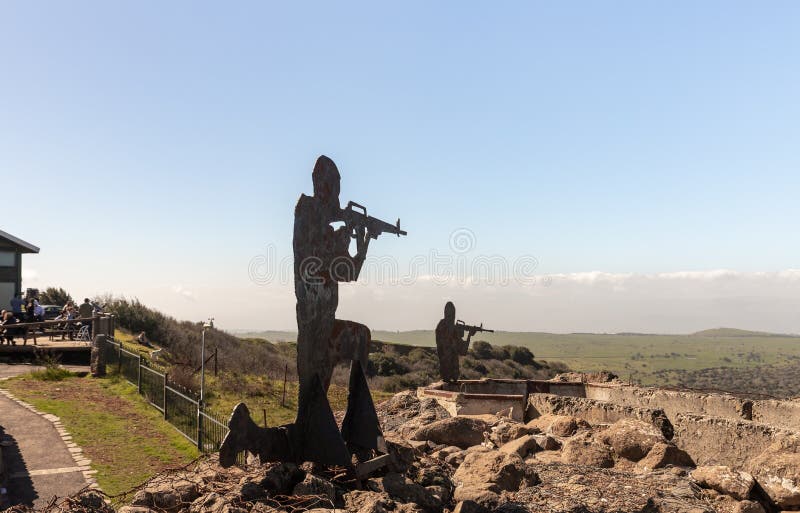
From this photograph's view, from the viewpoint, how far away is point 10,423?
13.2 m

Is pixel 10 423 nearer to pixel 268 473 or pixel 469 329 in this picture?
pixel 268 473

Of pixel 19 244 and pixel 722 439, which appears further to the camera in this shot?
pixel 19 244

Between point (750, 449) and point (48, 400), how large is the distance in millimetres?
15314

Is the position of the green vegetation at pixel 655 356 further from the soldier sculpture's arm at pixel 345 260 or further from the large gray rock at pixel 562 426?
Result: the soldier sculpture's arm at pixel 345 260

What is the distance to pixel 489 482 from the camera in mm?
7145

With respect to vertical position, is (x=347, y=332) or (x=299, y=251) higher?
(x=299, y=251)

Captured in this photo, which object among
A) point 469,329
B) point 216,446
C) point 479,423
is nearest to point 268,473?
point 479,423

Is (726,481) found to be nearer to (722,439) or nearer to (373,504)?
(722,439)

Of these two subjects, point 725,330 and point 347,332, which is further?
point 725,330

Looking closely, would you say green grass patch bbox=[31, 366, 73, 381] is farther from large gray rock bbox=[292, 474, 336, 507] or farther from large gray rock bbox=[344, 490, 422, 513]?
large gray rock bbox=[344, 490, 422, 513]

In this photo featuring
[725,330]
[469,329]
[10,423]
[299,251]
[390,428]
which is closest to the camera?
[299,251]

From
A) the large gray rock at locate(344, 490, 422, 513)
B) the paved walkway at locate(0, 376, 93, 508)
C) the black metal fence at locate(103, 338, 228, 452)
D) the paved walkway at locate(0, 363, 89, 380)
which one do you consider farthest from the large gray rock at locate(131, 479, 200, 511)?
the paved walkway at locate(0, 363, 89, 380)

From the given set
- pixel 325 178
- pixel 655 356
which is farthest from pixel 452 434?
pixel 655 356

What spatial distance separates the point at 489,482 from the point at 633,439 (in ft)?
9.87
